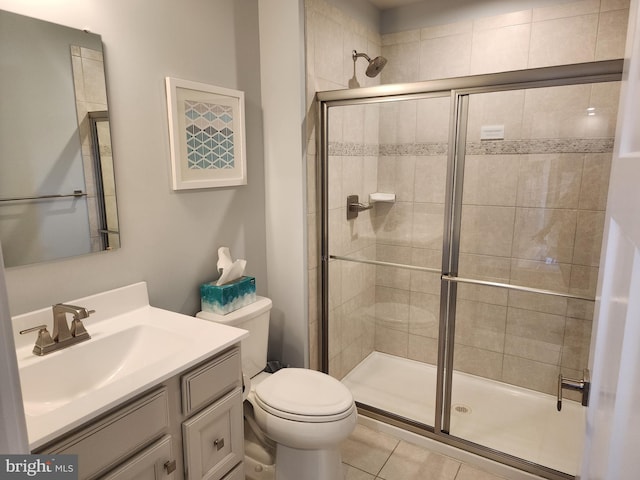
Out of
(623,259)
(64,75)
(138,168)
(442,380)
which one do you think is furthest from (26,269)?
(442,380)

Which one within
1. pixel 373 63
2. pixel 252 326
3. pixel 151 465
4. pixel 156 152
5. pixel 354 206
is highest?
pixel 373 63

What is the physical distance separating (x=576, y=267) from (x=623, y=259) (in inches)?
72.9

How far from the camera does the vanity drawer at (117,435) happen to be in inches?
39.6

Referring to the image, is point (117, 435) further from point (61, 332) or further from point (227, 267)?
point (227, 267)

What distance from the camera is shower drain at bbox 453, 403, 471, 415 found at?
7.85 ft

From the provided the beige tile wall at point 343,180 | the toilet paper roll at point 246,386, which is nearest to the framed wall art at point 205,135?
the beige tile wall at point 343,180

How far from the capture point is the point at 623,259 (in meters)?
0.63

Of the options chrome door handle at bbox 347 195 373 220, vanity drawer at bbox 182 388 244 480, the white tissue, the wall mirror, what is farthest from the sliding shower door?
the wall mirror

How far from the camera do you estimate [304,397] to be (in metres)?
1.75

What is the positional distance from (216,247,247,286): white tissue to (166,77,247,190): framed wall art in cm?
32

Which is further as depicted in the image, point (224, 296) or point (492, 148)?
point (492, 148)

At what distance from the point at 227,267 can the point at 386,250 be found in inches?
44.8

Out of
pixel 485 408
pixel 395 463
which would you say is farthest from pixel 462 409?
pixel 395 463

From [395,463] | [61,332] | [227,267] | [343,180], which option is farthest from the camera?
[343,180]
